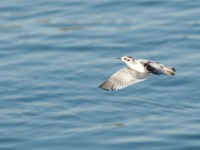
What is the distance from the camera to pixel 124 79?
19.6 m

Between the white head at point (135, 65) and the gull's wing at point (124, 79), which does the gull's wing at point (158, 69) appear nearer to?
the white head at point (135, 65)

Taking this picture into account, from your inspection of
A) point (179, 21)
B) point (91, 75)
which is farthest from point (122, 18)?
point (91, 75)

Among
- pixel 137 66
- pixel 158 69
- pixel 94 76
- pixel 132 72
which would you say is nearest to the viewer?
pixel 158 69

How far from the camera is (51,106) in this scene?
24.5m

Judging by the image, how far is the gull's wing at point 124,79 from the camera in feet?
63.9

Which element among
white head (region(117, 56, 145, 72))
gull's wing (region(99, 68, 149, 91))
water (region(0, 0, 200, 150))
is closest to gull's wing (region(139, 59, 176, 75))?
white head (region(117, 56, 145, 72))

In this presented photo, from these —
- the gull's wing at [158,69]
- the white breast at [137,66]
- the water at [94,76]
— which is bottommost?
the gull's wing at [158,69]

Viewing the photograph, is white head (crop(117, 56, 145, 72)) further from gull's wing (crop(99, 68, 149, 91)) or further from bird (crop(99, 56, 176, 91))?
gull's wing (crop(99, 68, 149, 91))

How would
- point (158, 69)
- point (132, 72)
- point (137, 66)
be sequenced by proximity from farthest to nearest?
point (132, 72)
point (137, 66)
point (158, 69)

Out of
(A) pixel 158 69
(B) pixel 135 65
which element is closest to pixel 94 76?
(B) pixel 135 65

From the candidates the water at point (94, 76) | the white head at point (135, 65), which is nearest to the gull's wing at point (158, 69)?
the white head at point (135, 65)

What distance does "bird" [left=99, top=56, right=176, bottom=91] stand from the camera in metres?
19.2

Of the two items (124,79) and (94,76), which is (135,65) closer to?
(124,79)

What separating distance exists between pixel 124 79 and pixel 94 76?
236 inches
